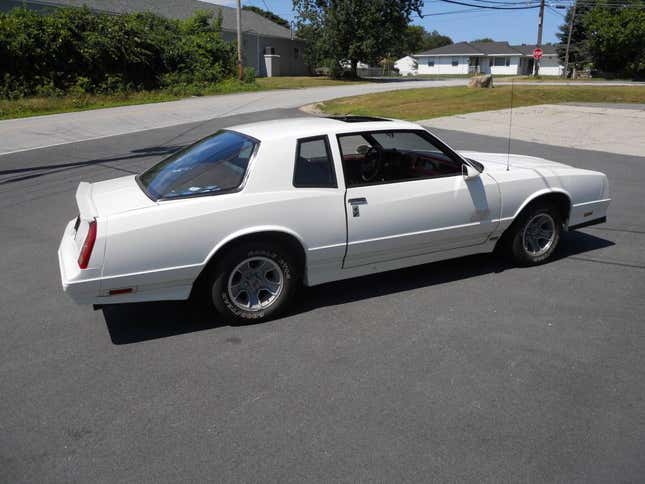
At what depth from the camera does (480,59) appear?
8694 centimetres

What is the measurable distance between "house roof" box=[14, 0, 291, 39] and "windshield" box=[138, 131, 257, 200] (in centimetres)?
3125

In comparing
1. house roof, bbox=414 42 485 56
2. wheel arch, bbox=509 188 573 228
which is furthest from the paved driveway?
house roof, bbox=414 42 485 56

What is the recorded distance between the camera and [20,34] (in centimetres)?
2362

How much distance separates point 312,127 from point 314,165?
38cm

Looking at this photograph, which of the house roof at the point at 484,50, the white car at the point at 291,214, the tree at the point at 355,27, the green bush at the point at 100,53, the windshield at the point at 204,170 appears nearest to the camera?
the white car at the point at 291,214

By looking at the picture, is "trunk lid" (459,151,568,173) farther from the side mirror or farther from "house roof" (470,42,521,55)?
"house roof" (470,42,521,55)

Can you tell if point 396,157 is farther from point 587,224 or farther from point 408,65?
point 408,65

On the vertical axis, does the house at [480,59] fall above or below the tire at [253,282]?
above

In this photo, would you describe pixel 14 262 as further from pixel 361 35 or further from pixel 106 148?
pixel 361 35

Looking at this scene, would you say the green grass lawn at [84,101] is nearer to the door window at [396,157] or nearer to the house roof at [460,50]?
the door window at [396,157]

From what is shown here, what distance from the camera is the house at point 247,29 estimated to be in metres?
38.1

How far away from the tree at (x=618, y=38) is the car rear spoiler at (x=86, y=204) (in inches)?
2377

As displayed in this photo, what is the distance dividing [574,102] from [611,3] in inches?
1651

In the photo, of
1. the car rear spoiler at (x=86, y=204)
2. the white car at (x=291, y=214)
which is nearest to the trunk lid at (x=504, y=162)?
the white car at (x=291, y=214)
